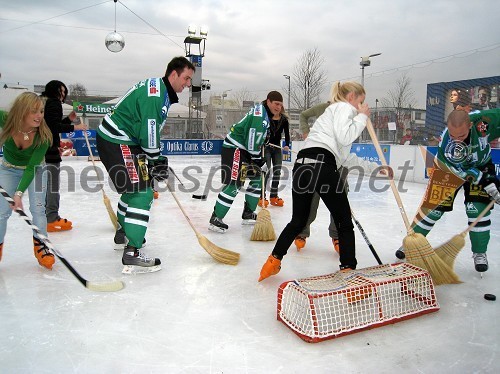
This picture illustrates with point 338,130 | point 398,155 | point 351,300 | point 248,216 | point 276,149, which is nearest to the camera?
point 351,300

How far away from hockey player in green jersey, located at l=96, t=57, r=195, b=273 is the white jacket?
99 cm

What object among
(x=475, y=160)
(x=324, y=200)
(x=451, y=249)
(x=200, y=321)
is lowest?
(x=200, y=321)

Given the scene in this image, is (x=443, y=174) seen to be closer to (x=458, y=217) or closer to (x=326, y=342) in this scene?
(x=326, y=342)

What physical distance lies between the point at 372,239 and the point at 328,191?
1.61 metres

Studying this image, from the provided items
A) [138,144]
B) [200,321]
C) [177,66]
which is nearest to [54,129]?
[138,144]

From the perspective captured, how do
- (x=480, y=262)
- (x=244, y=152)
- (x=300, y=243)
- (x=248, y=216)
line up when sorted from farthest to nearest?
(x=248, y=216) → (x=244, y=152) → (x=300, y=243) → (x=480, y=262)

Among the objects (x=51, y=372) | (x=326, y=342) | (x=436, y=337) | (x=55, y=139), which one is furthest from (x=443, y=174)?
(x=55, y=139)

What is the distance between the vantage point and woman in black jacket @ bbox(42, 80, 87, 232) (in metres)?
3.63

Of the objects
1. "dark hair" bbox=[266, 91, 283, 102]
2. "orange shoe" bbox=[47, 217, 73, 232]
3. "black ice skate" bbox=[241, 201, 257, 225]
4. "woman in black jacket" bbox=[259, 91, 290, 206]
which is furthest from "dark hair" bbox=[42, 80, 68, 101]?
"woman in black jacket" bbox=[259, 91, 290, 206]

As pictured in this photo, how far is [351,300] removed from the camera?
76.0 inches

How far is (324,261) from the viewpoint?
305 cm

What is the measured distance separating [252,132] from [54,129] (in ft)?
5.95

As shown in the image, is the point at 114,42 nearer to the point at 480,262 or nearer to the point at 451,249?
the point at 451,249

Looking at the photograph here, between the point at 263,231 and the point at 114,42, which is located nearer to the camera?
the point at 263,231
